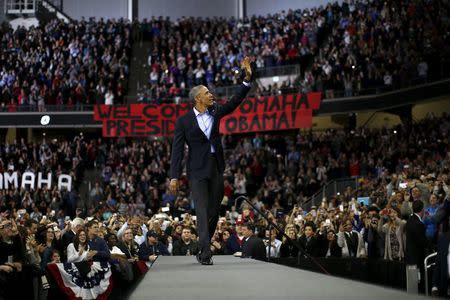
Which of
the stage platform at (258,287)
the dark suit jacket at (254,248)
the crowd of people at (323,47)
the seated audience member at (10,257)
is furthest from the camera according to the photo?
the crowd of people at (323,47)

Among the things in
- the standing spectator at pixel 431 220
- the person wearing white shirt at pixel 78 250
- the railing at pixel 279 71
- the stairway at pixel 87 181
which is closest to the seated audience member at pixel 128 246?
the person wearing white shirt at pixel 78 250

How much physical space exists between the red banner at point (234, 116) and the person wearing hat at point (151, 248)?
14.8m

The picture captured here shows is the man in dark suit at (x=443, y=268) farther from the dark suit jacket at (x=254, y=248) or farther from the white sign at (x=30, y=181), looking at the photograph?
the white sign at (x=30, y=181)

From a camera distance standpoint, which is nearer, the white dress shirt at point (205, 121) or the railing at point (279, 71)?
the white dress shirt at point (205, 121)

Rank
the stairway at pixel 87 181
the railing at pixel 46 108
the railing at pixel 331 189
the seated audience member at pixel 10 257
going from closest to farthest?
the seated audience member at pixel 10 257, the railing at pixel 331 189, the stairway at pixel 87 181, the railing at pixel 46 108

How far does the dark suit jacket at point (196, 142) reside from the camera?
755cm

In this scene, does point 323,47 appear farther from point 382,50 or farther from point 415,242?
point 415,242

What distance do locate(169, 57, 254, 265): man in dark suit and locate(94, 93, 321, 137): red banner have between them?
Result: 20465 mm

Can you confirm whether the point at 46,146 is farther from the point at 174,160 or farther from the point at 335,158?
the point at 174,160

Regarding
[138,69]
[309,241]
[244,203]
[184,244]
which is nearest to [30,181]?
[138,69]

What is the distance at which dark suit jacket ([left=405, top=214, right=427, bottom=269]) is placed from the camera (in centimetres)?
1049

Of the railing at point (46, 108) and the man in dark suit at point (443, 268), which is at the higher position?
the railing at point (46, 108)

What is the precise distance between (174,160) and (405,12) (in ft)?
76.5

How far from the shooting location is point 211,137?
763cm
